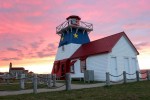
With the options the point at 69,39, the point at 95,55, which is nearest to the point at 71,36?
the point at 69,39

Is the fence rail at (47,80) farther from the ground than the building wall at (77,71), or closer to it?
closer to it

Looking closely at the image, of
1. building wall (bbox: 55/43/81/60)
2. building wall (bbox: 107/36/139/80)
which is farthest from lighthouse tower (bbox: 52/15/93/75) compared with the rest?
building wall (bbox: 107/36/139/80)

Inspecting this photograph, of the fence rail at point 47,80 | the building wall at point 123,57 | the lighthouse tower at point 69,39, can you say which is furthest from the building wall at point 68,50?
the fence rail at point 47,80

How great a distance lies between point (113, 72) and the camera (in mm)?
26156

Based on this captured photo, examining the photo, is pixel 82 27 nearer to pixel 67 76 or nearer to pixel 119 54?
A: pixel 119 54

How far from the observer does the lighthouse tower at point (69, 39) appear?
34.2 metres

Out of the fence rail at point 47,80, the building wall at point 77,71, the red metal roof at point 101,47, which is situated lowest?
the fence rail at point 47,80

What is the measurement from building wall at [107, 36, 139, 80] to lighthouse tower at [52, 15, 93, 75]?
8.42 metres

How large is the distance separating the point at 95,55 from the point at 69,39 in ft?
25.9

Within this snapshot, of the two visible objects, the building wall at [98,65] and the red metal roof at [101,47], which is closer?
the building wall at [98,65]

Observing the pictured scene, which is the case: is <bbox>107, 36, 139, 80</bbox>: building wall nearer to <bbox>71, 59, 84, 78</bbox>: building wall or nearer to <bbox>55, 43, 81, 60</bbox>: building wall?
<bbox>71, 59, 84, 78</bbox>: building wall

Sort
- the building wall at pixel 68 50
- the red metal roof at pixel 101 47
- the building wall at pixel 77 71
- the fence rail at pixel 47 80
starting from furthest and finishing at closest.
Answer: the building wall at pixel 68 50, the building wall at pixel 77 71, the red metal roof at pixel 101 47, the fence rail at pixel 47 80

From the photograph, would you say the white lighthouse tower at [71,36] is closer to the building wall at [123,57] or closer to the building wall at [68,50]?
the building wall at [68,50]

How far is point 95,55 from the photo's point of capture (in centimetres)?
2806
